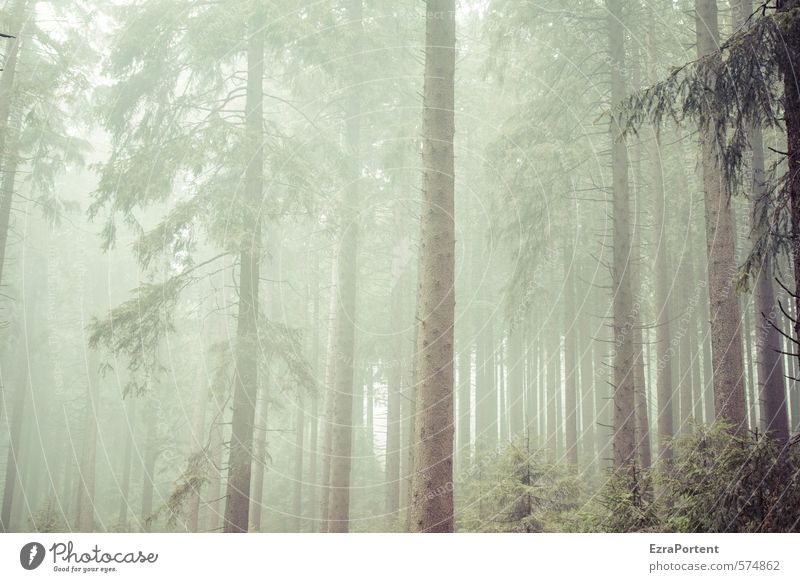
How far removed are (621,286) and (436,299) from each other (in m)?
5.36

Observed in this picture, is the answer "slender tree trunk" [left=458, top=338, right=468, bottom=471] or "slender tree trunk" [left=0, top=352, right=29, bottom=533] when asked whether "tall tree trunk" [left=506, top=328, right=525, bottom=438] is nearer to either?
"slender tree trunk" [left=458, top=338, right=468, bottom=471]

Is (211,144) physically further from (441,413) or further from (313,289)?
(313,289)

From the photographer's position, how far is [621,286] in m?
11.3

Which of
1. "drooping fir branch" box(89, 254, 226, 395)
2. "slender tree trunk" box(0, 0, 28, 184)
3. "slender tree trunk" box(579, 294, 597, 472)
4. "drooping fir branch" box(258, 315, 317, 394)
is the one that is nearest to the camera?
"drooping fir branch" box(89, 254, 226, 395)

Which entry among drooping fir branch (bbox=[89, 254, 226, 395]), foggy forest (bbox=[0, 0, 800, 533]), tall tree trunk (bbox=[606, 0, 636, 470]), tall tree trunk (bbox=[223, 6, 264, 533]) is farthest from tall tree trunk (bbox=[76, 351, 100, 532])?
tall tree trunk (bbox=[606, 0, 636, 470])

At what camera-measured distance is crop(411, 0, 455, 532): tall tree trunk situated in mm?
7242

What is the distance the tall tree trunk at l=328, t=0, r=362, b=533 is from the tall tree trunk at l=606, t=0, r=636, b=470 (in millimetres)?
5330

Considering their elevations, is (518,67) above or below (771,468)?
above

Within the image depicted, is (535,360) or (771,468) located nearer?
(771,468)

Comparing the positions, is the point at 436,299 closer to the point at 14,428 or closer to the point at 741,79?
the point at 741,79

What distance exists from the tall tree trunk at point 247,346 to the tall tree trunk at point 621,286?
6.61 metres

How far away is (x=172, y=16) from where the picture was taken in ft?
36.9
